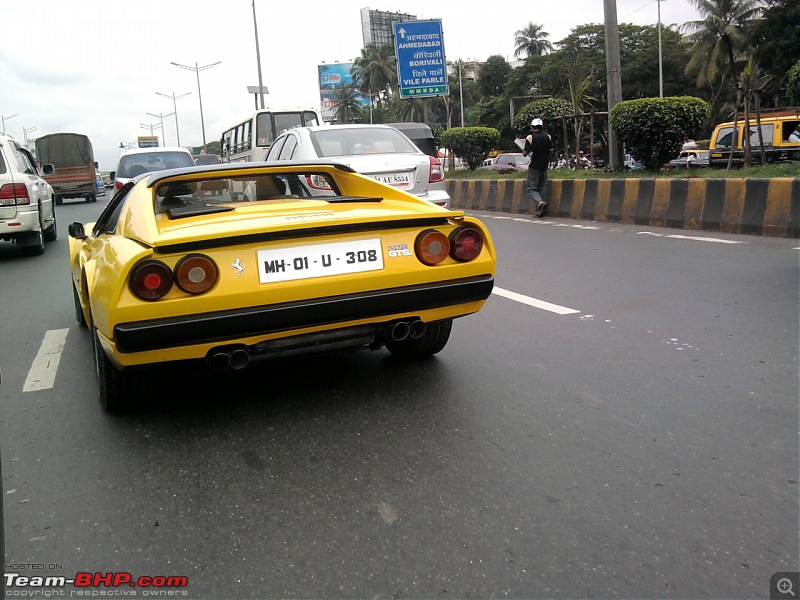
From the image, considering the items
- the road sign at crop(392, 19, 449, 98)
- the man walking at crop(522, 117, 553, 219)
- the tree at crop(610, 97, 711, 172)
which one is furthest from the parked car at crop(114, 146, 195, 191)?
the road sign at crop(392, 19, 449, 98)

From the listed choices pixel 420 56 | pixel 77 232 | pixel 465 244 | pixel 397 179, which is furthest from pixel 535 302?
pixel 420 56

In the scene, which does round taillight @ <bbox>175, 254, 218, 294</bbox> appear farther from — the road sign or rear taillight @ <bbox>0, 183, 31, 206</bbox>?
the road sign

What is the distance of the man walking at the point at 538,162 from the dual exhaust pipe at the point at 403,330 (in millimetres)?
9532

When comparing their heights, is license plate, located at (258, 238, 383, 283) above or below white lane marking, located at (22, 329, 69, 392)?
above

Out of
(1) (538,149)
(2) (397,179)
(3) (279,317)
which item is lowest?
(3) (279,317)

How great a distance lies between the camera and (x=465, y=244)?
11.6 ft

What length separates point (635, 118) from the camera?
12406 millimetres

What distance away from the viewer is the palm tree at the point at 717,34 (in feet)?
135

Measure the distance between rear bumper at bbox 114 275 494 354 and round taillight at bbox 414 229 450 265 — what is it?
4.8 inches

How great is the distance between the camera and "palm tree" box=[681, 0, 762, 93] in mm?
41062

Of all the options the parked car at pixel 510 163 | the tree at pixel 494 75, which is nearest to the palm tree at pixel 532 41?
the tree at pixel 494 75

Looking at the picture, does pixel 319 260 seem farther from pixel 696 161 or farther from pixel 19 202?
pixel 696 161

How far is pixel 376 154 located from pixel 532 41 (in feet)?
262

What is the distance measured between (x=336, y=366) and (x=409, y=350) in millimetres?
Answer: 424
